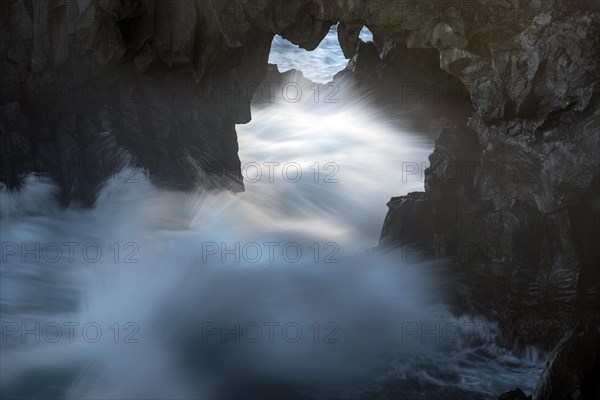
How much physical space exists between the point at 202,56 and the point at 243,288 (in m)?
6.10

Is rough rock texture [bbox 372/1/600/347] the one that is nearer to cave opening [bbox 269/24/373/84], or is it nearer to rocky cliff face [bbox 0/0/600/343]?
rocky cliff face [bbox 0/0/600/343]

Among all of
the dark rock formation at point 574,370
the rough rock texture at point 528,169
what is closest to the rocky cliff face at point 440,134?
the rough rock texture at point 528,169

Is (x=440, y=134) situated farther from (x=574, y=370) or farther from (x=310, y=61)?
(x=310, y=61)

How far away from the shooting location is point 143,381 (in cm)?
1123

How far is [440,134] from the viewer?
15117mm

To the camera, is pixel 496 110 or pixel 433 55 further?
pixel 433 55

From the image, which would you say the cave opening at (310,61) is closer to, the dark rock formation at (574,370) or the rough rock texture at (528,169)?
the rough rock texture at (528,169)

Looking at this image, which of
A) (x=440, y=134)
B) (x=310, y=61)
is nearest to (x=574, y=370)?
(x=440, y=134)

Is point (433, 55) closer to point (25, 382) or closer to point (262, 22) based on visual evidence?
point (262, 22)

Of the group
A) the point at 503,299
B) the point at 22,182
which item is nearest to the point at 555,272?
the point at 503,299

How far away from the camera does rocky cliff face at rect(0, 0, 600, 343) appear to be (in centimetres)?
1180

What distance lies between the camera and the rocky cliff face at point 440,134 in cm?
1180

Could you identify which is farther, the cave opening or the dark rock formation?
the cave opening

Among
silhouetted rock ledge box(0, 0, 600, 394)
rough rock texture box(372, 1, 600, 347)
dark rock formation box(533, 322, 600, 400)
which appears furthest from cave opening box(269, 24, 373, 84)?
dark rock formation box(533, 322, 600, 400)
